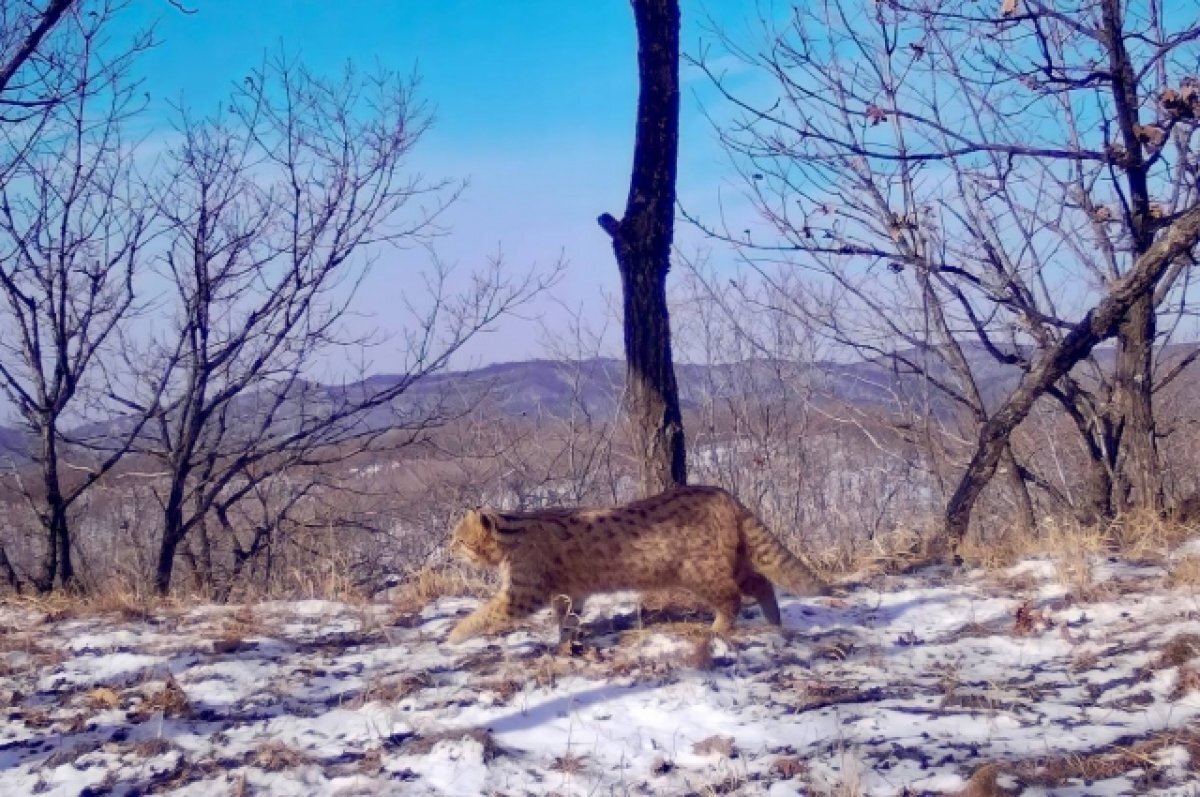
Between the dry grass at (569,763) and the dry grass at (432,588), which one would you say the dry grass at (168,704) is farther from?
the dry grass at (432,588)

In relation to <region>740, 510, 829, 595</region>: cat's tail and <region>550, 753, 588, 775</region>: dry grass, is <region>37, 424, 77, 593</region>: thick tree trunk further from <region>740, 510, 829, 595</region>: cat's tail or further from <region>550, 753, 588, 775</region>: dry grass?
<region>550, 753, 588, 775</region>: dry grass

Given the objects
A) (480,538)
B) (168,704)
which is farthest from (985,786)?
(168,704)

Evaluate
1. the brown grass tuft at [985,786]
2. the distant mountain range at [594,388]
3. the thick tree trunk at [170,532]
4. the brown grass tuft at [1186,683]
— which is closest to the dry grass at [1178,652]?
the brown grass tuft at [1186,683]

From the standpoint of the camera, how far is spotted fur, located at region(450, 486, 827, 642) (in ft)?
18.5

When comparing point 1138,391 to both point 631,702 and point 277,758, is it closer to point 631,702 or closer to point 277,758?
point 631,702

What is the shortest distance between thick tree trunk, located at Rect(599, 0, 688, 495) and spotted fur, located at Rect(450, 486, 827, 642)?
1.61 m

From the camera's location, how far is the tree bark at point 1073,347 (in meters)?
7.04

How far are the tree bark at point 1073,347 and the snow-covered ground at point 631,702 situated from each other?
2.08 m

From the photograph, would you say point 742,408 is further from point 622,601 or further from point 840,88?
point 622,601

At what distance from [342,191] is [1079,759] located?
9.99 meters

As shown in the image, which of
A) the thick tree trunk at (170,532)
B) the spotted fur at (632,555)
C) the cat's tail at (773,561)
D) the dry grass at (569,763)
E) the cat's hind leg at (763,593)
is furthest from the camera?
the thick tree trunk at (170,532)

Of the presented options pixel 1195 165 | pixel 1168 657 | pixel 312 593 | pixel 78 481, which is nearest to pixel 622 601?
pixel 312 593

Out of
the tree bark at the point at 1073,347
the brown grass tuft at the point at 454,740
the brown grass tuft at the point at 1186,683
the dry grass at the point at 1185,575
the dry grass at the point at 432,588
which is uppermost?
the tree bark at the point at 1073,347

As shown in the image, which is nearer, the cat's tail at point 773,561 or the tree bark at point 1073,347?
the cat's tail at point 773,561
